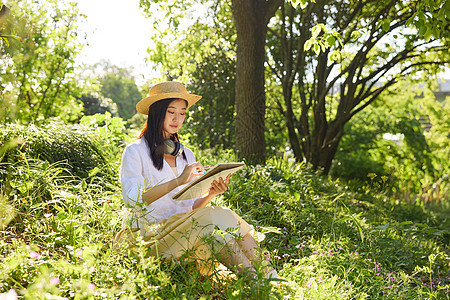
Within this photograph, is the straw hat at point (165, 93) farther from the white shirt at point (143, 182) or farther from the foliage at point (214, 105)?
the foliage at point (214, 105)

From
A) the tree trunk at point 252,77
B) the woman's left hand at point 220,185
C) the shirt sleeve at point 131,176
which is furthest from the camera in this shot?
the tree trunk at point 252,77

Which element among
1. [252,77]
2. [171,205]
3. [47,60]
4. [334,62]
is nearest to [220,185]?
[171,205]

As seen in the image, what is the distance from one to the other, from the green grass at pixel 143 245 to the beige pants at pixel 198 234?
99 mm

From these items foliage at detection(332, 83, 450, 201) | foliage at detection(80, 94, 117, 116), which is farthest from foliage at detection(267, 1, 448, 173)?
foliage at detection(80, 94, 117, 116)

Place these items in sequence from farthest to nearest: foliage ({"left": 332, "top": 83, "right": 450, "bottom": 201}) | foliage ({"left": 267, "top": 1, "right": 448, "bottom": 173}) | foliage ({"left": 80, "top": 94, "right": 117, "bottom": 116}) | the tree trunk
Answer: foliage ({"left": 80, "top": 94, "right": 117, "bottom": 116}) < foliage ({"left": 332, "top": 83, "right": 450, "bottom": 201}) < foliage ({"left": 267, "top": 1, "right": 448, "bottom": 173}) < the tree trunk

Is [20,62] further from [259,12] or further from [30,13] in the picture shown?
[259,12]

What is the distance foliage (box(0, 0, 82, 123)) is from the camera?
8.23m

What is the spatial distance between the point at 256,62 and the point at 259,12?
77cm

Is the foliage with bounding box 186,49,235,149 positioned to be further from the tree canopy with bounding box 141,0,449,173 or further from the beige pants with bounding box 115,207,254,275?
the beige pants with bounding box 115,207,254,275

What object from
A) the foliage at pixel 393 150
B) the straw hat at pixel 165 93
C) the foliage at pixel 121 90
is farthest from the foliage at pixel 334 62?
the foliage at pixel 121 90

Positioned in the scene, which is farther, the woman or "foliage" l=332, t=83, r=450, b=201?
"foliage" l=332, t=83, r=450, b=201

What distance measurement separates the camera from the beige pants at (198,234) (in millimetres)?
2686

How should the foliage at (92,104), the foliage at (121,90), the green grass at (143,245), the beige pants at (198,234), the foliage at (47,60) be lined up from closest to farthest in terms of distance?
1. the green grass at (143,245)
2. the beige pants at (198,234)
3. the foliage at (47,60)
4. the foliage at (92,104)
5. the foliage at (121,90)

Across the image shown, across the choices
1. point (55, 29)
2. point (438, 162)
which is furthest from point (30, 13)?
point (438, 162)
